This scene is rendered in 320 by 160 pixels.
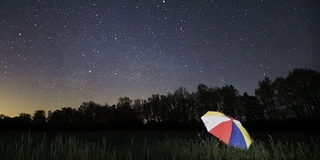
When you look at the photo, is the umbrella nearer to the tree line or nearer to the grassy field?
the grassy field

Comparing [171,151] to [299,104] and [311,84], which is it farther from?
[299,104]

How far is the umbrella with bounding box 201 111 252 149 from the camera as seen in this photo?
8.95 metres

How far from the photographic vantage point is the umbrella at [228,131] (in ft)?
29.4

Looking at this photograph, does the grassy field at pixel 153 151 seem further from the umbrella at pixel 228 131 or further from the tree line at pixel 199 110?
the tree line at pixel 199 110

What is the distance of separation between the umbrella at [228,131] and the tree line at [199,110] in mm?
23550

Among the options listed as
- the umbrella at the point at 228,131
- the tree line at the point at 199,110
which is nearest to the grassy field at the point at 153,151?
the umbrella at the point at 228,131

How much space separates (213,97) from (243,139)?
66.8 m

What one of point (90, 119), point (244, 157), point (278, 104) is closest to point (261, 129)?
point (244, 157)

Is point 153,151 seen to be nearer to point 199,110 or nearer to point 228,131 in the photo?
point 228,131

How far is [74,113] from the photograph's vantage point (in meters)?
88.2

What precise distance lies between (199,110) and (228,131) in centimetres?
6885

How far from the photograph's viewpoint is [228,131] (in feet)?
29.8

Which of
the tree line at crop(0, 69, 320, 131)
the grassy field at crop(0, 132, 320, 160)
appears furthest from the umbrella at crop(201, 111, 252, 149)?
the tree line at crop(0, 69, 320, 131)

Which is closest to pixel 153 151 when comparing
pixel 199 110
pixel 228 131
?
pixel 228 131
